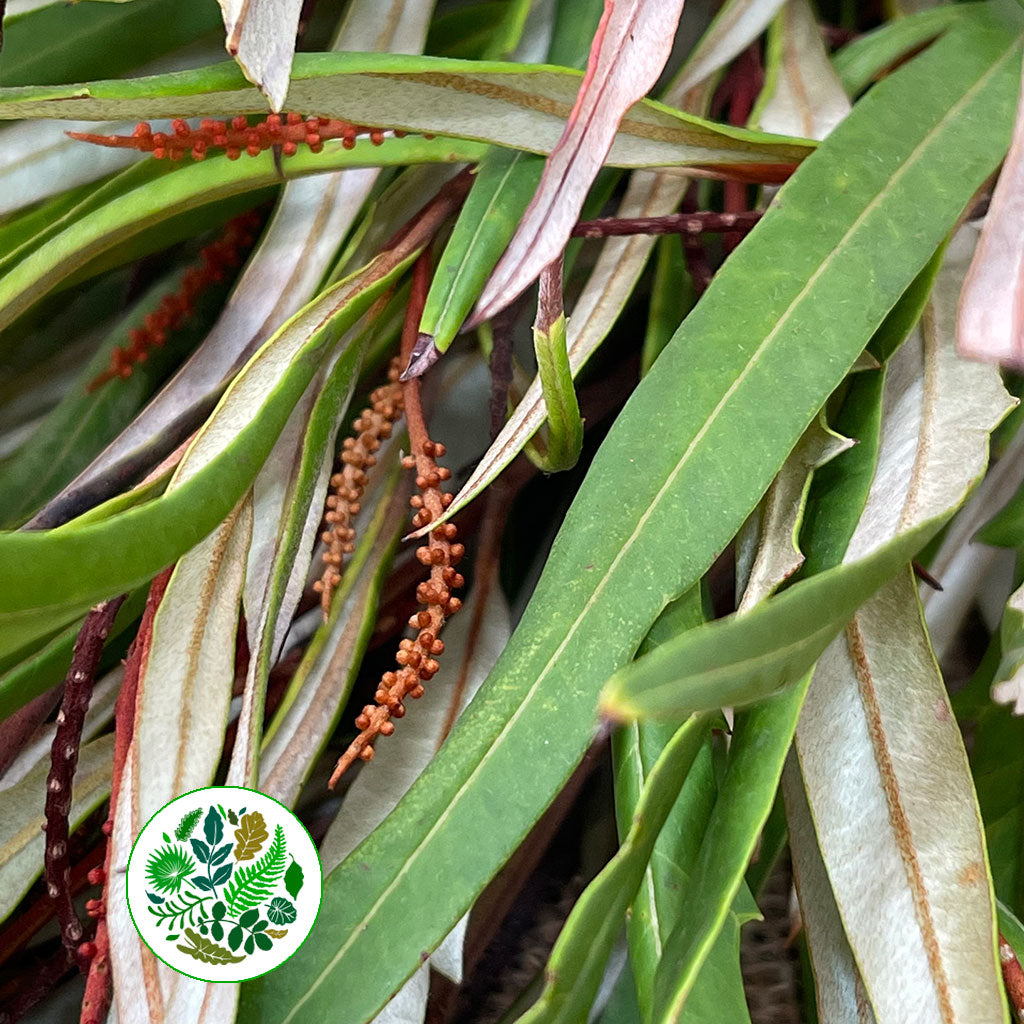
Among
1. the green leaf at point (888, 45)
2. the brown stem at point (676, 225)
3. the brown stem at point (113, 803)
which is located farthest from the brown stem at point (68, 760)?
the green leaf at point (888, 45)

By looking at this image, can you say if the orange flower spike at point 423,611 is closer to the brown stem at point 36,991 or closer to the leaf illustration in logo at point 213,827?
the leaf illustration in logo at point 213,827

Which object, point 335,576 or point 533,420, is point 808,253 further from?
point 335,576

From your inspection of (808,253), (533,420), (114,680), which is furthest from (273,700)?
(808,253)

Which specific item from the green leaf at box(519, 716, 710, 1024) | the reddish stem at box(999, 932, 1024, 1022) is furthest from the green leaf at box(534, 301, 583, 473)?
the reddish stem at box(999, 932, 1024, 1022)

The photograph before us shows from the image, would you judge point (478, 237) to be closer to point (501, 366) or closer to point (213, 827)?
point (501, 366)

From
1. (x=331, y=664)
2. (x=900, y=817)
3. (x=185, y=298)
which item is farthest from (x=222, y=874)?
(x=185, y=298)

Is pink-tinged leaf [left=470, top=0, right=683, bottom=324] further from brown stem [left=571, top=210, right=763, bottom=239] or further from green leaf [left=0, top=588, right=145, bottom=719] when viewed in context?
green leaf [left=0, top=588, right=145, bottom=719]
